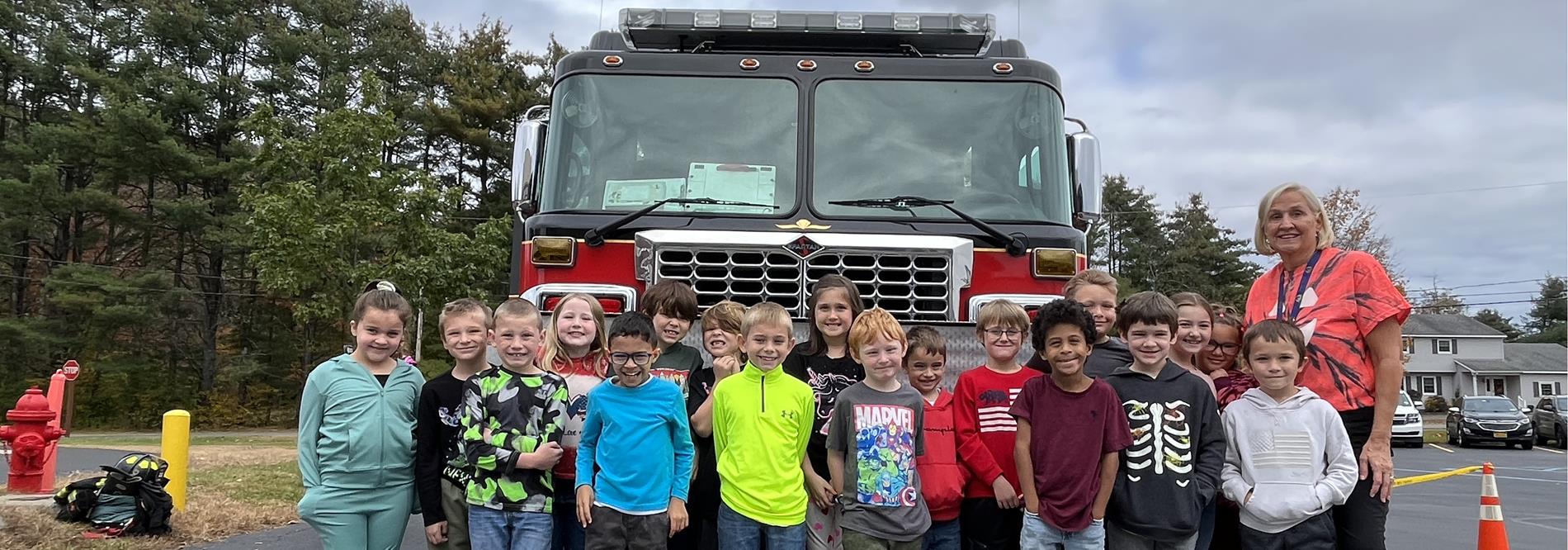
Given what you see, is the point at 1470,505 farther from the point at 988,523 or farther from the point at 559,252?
the point at 559,252

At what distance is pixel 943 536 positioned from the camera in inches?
140

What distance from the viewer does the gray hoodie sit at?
10.9ft

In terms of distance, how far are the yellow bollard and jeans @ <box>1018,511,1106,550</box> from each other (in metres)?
6.77

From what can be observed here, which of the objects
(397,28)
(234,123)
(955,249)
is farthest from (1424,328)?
(955,249)

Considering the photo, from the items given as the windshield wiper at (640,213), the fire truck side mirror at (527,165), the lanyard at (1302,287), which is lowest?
the lanyard at (1302,287)

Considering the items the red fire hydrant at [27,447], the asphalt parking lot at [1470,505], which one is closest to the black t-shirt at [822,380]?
the asphalt parking lot at [1470,505]

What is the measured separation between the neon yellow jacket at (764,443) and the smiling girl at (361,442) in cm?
116

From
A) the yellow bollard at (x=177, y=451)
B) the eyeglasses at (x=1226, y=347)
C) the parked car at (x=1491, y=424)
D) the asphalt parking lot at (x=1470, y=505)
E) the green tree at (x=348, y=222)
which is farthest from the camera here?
the parked car at (x=1491, y=424)

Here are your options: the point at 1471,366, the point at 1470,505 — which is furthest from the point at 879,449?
the point at 1471,366

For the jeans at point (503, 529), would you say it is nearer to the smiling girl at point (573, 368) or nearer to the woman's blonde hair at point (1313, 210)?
the smiling girl at point (573, 368)

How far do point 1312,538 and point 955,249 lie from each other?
6.42 feet

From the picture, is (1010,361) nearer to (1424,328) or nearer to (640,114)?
(640,114)

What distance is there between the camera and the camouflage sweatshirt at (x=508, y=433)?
11.3 ft

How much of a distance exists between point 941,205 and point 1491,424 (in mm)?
24061
